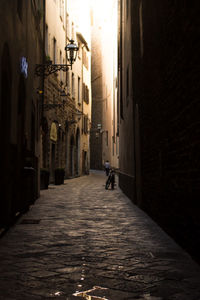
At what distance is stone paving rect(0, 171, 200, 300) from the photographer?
140 inches

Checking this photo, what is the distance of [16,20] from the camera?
7.60 meters

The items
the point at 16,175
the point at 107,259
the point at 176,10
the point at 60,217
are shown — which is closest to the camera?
Result: the point at 107,259

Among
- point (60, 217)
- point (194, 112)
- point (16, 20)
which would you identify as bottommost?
point (60, 217)

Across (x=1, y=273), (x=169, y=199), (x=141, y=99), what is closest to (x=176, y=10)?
(x=169, y=199)

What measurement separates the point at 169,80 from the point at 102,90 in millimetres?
44962

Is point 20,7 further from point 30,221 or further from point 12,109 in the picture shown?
point 30,221

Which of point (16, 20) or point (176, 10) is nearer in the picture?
point (176, 10)

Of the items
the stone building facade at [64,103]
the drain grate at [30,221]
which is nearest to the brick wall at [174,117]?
the drain grate at [30,221]

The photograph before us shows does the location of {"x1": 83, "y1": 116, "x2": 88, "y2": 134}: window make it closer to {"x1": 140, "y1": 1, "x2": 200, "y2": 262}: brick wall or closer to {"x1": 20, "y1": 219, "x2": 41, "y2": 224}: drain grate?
{"x1": 140, "y1": 1, "x2": 200, "y2": 262}: brick wall

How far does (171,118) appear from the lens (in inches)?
239

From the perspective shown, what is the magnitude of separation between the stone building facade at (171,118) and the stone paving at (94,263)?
0.44m

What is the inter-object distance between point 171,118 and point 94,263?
251 cm

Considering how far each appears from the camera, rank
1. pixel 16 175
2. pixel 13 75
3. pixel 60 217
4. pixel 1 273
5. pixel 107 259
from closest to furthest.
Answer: pixel 1 273 < pixel 107 259 < pixel 13 75 < pixel 16 175 < pixel 60 217

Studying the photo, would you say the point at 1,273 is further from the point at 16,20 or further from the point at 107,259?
the point at 16,20
